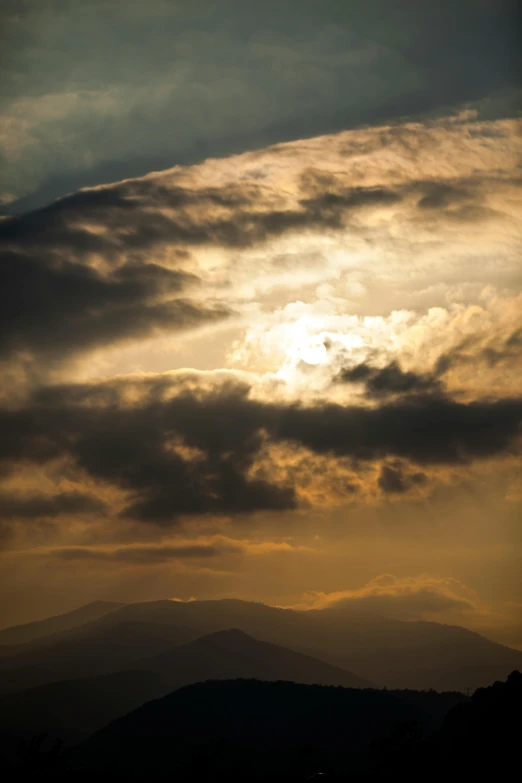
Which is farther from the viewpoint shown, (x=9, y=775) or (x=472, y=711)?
(x=472, y=711)

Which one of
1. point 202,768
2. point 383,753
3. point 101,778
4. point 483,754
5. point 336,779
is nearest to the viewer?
point 336,779

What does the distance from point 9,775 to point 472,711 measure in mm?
108442

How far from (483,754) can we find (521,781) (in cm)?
2375

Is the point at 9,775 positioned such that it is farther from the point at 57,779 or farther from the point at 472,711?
the point at 472,711

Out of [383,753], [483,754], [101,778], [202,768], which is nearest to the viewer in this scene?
[101,778]

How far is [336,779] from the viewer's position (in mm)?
108250

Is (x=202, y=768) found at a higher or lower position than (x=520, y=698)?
lower

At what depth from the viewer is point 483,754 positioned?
14700 centimetres

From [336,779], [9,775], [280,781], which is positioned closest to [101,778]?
[9,775]

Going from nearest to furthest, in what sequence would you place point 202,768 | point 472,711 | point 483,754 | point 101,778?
point 101,778, point 483,754, point 202,768, point 472,711

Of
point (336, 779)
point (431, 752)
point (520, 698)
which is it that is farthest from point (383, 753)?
point (336, 779)

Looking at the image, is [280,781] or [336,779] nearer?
[336,779]

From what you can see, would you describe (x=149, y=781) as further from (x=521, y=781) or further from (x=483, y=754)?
(x=483, y=754)

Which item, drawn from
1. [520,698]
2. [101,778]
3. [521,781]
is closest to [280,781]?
[101,778]
